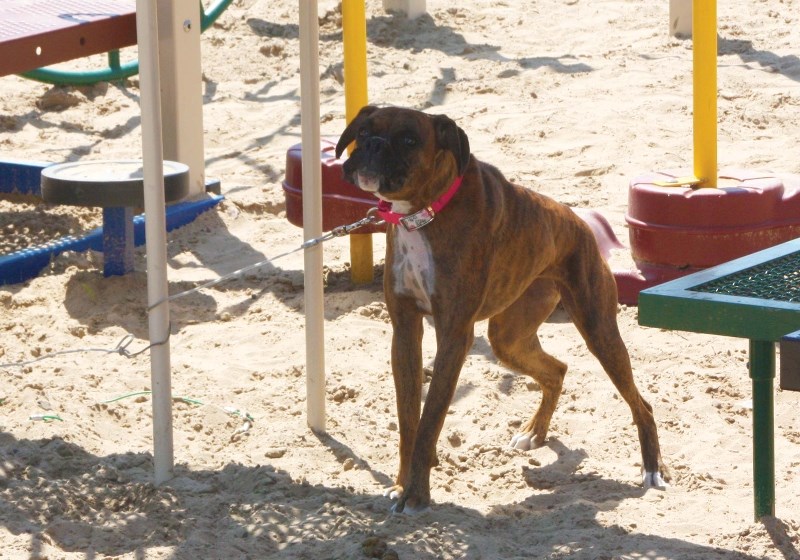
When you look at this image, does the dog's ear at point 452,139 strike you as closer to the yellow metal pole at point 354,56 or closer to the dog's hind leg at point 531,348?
the dog's hind leg at point 531,348

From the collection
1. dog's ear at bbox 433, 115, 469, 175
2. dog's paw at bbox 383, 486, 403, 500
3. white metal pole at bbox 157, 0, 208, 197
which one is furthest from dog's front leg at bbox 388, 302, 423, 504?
white metal pole at bbox 157, 0, 208, 197

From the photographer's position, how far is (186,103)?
26.3 feet

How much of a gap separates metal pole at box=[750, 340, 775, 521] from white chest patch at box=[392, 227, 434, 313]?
1033mm

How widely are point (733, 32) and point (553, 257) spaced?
21.0ft

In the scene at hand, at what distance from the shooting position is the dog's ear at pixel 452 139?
4094 mm

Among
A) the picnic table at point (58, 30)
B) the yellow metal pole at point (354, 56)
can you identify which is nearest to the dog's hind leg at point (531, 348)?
the yellow metal pole at point (354, 56)

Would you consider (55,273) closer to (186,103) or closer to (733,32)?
(186,103)

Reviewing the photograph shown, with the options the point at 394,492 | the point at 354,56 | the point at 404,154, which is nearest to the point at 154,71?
the point at 404,154

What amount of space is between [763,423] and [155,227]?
194cm

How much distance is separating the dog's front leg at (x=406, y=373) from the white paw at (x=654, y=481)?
2.70 ft

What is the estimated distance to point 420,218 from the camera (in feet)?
13.6

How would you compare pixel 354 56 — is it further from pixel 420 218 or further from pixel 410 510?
pixel 410 510

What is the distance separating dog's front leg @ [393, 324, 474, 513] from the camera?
166 inches

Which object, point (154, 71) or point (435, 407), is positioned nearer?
point (154, 71)
